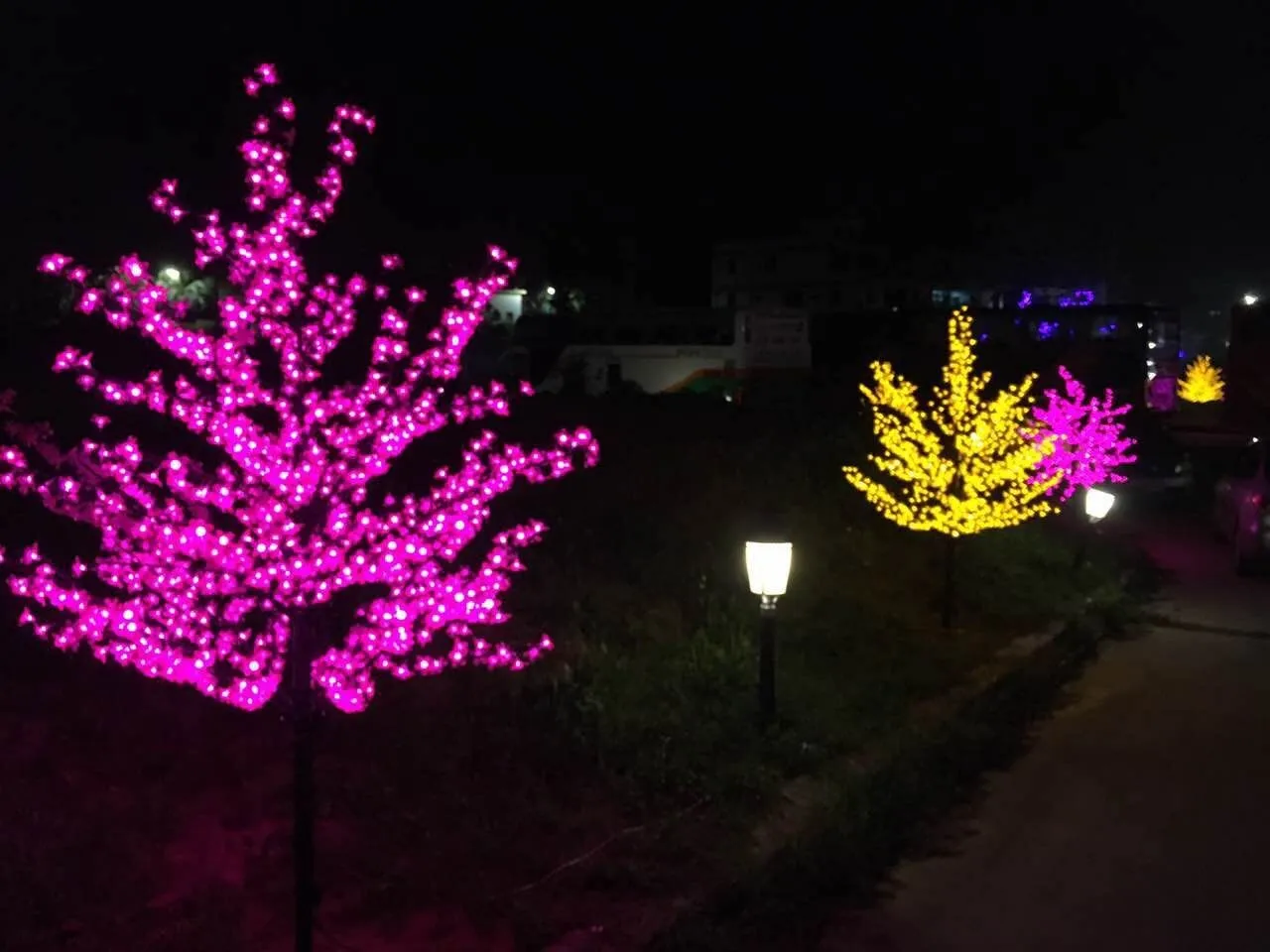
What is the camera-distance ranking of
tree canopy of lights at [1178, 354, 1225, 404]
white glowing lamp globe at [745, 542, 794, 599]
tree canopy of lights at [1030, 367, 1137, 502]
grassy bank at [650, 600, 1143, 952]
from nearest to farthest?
grassy bank at [650, 600, 1143, 952], white glowing lamp globe at [745, 542, 794, 599], tree canopy of lights at [1030, 367, 1137, 502], tree canopy of lights at [1178, 354, 1225, 404]

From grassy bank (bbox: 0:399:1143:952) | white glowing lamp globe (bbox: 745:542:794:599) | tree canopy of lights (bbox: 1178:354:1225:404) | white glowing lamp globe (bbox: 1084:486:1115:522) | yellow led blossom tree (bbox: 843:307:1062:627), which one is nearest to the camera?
grassy bank (bbox: 0:399:1143:952)

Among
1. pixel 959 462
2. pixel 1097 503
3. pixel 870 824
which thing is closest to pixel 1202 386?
pixel 1097 503

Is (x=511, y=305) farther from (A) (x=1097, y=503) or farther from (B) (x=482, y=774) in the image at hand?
(B) (x=482, y=774)

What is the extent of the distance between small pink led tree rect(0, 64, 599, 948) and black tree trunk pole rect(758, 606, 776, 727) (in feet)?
8.42

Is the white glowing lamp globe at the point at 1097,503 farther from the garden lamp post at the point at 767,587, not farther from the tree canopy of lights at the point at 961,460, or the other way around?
the garden lamp post at the point at 767,587

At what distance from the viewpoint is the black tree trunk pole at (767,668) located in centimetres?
765

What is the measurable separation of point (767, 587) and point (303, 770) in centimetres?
368

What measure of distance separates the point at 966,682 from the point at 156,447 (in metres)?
5.99

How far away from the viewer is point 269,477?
440cm

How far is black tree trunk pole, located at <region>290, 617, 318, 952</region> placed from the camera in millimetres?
4406

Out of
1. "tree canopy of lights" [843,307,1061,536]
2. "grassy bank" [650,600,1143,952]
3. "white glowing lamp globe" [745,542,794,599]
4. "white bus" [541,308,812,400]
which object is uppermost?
"white bus" [541,308,812,400]

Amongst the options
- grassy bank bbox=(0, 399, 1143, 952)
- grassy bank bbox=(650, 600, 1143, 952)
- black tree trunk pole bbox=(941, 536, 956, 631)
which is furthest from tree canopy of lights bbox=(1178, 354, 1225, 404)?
grassy bank bbox=(650, 600, 1143, 952)

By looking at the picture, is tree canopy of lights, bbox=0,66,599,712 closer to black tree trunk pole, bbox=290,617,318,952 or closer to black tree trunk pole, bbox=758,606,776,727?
black tree trunk pole, bbox=290,617,318,952

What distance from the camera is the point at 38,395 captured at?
9.95 meters
